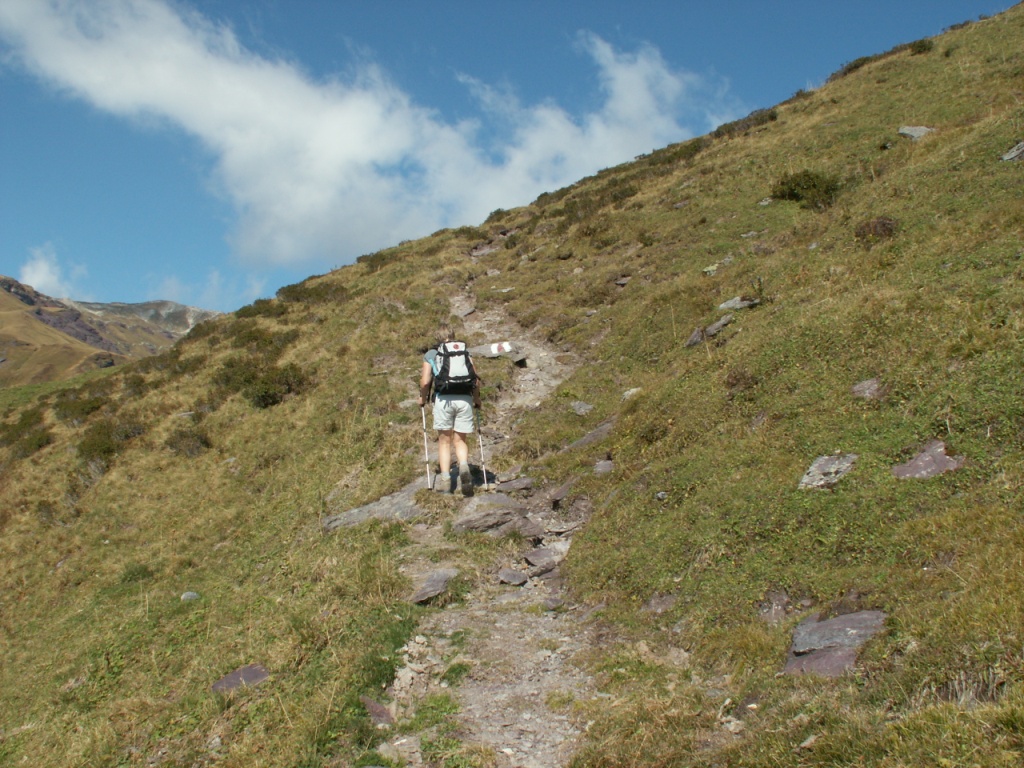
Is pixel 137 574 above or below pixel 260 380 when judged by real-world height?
below

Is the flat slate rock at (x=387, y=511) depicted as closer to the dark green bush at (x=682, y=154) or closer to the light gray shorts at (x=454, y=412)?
the light gray shorts at (x=454, y=412)

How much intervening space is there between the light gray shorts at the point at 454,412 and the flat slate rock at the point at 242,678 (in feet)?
17.0

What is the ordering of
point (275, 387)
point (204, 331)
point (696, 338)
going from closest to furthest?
1. point (696, 338)
2. point (275, 387)
3. point (204, 331)

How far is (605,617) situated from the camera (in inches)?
287

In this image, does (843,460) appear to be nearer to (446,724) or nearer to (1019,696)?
(1019,696)

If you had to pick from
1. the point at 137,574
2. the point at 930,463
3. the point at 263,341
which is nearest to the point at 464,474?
the point at 930,463

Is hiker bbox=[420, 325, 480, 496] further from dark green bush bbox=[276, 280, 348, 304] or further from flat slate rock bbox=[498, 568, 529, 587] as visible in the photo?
dark green bush bbox=[276, 280, 348, 304]

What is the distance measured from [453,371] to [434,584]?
4.05 m

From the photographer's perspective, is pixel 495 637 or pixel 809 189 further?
pixel 809 189

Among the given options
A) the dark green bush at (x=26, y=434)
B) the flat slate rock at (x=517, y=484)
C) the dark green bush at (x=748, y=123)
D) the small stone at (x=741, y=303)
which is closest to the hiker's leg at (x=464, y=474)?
the flat slate rock at (x=517, y=484)

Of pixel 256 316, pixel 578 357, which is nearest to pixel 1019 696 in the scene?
pixel 578 357

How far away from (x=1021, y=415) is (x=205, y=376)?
23835 millimetres

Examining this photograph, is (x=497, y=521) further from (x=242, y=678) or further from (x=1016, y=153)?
(x=1016, y=153)

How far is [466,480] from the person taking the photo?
11250mm
